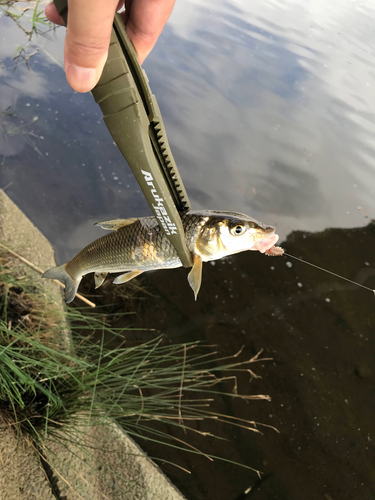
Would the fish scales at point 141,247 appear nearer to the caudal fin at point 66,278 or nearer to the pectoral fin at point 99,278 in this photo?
the pectoral fin at point 99,278

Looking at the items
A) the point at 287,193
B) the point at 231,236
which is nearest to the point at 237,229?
the point at 231,236

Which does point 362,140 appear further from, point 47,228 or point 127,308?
point 47,228

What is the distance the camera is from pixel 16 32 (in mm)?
6156

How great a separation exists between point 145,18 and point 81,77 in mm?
802

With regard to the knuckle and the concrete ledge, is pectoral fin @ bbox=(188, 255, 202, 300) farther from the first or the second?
the concrete ledge

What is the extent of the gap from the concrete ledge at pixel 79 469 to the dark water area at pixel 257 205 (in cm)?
57

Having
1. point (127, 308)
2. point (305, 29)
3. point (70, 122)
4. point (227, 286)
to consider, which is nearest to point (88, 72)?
point (127, 308)

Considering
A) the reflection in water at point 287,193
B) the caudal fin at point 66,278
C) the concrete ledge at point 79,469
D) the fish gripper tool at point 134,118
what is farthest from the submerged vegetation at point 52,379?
the reflection in water at point 287,193

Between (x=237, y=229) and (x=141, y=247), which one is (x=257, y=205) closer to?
(x=237, y=229)

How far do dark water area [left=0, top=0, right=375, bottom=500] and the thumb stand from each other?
11.1ft

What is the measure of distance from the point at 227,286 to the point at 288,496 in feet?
7.72

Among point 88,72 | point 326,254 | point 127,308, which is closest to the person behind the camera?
point 88,72

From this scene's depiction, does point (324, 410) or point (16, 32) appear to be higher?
point (16, 32)

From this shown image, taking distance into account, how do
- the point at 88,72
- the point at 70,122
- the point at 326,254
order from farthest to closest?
the point at 70,122, the point at 326,254, the point at 88,72
